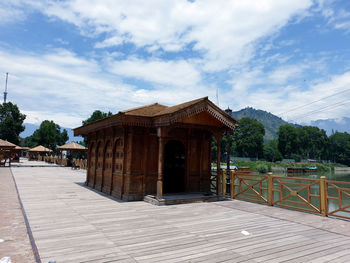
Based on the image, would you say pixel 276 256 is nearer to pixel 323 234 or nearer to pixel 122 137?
pixel 323 234

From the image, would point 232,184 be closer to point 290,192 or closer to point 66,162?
point 290,192

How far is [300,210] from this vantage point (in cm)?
822

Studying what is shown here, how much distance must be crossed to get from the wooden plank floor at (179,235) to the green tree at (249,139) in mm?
74670

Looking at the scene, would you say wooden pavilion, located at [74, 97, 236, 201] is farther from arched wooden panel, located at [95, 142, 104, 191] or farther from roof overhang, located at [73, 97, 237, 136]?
arched wooden panel, located at [95, 142, 104, 191]

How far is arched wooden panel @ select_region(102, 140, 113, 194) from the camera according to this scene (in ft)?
36.6

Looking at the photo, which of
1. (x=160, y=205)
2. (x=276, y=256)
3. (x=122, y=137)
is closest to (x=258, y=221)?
(x=276, y=256)

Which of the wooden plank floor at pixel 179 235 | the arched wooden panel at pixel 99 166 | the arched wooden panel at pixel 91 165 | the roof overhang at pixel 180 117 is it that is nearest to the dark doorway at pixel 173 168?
the roof overhang at pixel 180 117

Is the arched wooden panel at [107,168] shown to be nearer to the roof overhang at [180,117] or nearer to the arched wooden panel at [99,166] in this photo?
the arched wooden panel at [99,166]

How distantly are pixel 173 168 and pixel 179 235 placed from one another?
6298 millimetres

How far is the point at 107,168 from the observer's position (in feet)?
38.3

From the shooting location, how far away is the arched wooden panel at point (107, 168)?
36.6 feet

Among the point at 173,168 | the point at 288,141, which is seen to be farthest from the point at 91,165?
the point at 288,141

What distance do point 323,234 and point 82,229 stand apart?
5.46 m

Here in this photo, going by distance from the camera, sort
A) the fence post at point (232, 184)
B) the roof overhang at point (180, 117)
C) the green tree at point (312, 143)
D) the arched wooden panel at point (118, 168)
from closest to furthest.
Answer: the roof overhang at point (180, 117), the arched wooden panel at point (118, 168), the fence post at point (232, 184), the green tree at point (312, 143)
